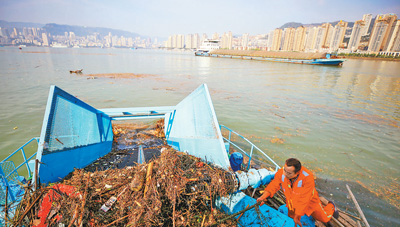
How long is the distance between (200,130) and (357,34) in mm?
181900

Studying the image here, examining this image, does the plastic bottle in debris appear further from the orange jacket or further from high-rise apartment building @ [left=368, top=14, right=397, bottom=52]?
high-rise apartment building @ [left=368, top=14, right=397, bottom=52]

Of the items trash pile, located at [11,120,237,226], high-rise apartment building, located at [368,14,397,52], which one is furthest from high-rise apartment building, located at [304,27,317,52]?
trash pile, located at [11,120,237,226]

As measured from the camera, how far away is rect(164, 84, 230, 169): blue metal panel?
4.15 m

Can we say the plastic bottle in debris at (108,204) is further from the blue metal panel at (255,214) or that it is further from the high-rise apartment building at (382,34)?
the high-rise apartment building at (382,34)

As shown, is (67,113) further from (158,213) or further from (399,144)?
(399,144)

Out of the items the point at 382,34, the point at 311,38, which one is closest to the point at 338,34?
the point at 311,38

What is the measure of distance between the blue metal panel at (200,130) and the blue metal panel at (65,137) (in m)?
2.94

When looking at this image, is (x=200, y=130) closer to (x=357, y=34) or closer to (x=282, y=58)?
(x=282, y=58)

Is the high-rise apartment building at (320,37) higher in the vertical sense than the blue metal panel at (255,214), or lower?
higher

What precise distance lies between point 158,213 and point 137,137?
629 centimetres

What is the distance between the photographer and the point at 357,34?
418 feet

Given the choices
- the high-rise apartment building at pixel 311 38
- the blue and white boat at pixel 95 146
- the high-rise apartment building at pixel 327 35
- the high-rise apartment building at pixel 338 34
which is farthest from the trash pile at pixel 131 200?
the high-rise apartment building at pixel 338 34

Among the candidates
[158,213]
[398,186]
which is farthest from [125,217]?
[398,186]

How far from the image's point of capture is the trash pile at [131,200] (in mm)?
2365
